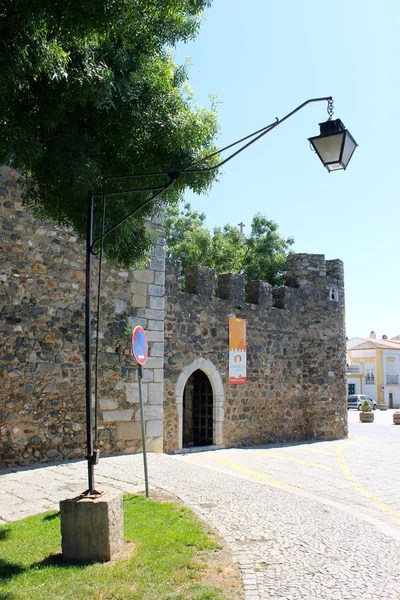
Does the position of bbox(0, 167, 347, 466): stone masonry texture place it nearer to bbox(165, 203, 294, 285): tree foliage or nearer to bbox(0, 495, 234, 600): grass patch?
bbox(0, 495, 234, 600): grass patch

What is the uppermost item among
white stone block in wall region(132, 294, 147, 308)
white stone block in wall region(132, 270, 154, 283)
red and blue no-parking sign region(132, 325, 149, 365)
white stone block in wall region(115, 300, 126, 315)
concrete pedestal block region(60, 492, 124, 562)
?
white stone block in wall region(132, 270, 154, 283)

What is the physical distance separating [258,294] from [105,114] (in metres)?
9.07

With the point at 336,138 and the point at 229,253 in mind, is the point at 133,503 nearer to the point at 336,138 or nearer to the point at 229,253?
the point at 336,138

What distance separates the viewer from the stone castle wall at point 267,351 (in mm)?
11625

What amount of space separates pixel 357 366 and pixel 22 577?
54041 millimetres

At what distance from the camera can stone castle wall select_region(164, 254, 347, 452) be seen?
11625mm

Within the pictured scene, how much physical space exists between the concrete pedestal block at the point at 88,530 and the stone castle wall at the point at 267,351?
22.3 feet

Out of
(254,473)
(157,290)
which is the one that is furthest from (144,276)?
(254,473)

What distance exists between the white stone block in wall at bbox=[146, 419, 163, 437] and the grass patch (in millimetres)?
4531

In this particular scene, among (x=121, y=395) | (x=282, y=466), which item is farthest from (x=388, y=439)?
(x=121, y=395)

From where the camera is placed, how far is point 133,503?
6020mm

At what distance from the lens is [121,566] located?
4109mm

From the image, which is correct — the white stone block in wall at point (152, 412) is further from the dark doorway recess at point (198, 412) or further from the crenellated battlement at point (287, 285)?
the crenellated battlement at point (287, 285)

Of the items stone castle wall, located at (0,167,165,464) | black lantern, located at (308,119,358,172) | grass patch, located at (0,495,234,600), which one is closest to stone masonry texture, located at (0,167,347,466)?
stone castle wall, located at (0,167,165,464)
